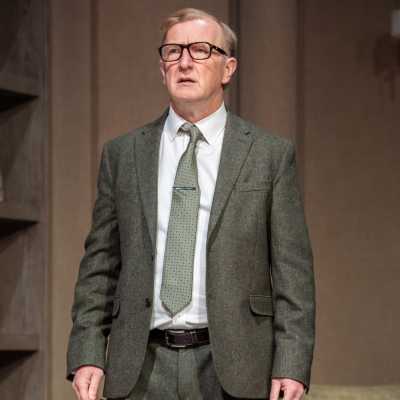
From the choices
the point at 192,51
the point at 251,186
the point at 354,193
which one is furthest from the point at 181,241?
the point at 354,193

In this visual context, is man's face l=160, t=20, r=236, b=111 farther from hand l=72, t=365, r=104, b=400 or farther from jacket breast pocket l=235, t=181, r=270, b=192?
hand l=72, t=365, r=104, b=400

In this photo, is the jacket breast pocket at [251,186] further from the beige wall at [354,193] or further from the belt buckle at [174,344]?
the beige wall at [354,193]

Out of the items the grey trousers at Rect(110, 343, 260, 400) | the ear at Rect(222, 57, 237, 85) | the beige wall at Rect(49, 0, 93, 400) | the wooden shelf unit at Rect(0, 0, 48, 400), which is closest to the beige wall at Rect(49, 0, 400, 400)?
the beige wall at Rect(49, 0, 93, 400)

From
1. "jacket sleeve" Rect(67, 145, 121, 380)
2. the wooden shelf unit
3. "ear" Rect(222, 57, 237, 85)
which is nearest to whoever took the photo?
"jacket sleeve" Rect(67, 145, 121, 380)

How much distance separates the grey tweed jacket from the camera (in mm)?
1987

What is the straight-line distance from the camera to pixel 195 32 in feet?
7.01

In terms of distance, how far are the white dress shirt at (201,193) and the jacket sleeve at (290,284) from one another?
0.44ft

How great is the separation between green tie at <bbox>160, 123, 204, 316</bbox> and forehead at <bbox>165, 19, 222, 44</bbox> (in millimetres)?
253

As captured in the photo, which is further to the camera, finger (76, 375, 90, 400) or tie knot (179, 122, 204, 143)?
tie knot (179, 122, 204, 143)

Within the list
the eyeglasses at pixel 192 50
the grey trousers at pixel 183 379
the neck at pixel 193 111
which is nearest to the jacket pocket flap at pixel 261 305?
the grey trousers at pixel 183 379

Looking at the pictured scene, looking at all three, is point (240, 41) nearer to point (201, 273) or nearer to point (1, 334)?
point (1, 334)

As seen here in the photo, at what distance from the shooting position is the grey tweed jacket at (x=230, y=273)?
6.52ft

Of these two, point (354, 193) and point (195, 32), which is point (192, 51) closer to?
point (195, 32)

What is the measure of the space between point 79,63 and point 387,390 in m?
1.27
